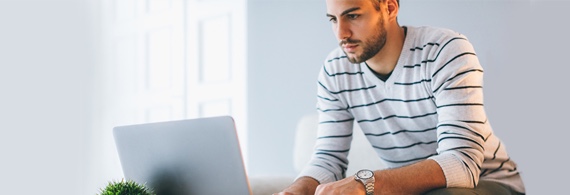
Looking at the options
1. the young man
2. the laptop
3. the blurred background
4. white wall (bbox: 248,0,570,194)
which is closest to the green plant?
the laptop

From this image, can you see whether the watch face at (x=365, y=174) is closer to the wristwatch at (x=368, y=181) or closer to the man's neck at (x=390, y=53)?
the wristwatch at (x=368, y=181)

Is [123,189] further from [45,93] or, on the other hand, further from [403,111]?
[45,93]

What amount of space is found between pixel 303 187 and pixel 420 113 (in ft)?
1.18

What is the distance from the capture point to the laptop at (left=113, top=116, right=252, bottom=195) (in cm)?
131

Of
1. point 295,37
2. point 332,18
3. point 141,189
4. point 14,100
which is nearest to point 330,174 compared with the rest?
point 332,18

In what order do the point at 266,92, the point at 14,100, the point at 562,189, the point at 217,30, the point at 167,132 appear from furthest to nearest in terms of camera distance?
the point at 217,30
the point at 266,92
the point at 14,100
the point at 167,132
the point at 562,189

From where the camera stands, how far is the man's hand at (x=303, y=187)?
150 cm

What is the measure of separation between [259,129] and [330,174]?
1545mm

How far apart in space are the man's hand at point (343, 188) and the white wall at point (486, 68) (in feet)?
1.33

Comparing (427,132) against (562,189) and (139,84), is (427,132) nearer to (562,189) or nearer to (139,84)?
(562,189)

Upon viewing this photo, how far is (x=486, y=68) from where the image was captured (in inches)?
90.0

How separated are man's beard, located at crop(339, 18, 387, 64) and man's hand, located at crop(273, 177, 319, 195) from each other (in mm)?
330

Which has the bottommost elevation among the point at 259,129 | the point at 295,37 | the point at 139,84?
the point at 259,129

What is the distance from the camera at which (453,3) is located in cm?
241
